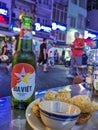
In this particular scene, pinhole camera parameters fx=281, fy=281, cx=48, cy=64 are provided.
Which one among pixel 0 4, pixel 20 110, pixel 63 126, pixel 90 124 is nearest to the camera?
pixel 63 126

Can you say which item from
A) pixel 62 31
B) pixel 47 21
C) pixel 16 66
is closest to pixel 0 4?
pixel 47 21

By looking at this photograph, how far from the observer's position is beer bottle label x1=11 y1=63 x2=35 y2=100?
2.35 ft

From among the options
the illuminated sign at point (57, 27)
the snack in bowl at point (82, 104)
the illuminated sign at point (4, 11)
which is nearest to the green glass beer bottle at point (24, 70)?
the snack in bowl at point (82, 104)

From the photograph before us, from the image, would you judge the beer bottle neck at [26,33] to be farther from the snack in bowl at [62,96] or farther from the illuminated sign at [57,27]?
the illuminated sign at [57,27]

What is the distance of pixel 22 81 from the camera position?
71 centimetres

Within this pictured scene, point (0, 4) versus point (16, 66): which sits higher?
point (0, 4)

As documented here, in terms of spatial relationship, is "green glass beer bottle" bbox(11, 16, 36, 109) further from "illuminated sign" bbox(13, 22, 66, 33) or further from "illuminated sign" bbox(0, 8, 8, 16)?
"illuminated sign" bbox(13, 22, 66, 33)

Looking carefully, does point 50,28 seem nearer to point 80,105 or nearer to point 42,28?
point 42,28

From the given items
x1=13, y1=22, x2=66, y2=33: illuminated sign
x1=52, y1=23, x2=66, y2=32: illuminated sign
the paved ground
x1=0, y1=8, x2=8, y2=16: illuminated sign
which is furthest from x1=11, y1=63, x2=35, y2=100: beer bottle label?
x1=52, y1=23, x2=66, y2=32: illuminated sign

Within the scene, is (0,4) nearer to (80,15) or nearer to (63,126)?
(80,15)

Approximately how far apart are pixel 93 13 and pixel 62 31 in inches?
224

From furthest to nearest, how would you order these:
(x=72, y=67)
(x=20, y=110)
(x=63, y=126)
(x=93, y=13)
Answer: (x=93, y=13) → (x=72, y=67) → (x=20, y=110) → (x=63, y=126)

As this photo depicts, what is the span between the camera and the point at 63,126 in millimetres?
523

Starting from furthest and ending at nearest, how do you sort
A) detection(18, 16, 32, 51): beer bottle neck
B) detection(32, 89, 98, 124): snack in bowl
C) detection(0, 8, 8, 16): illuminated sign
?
detection(0, 8, 8, 16): illuminated sign, detection(18, 16, 32, 51): beer bottle neck, detection(32, 89, 98, 124): snack in bowl
